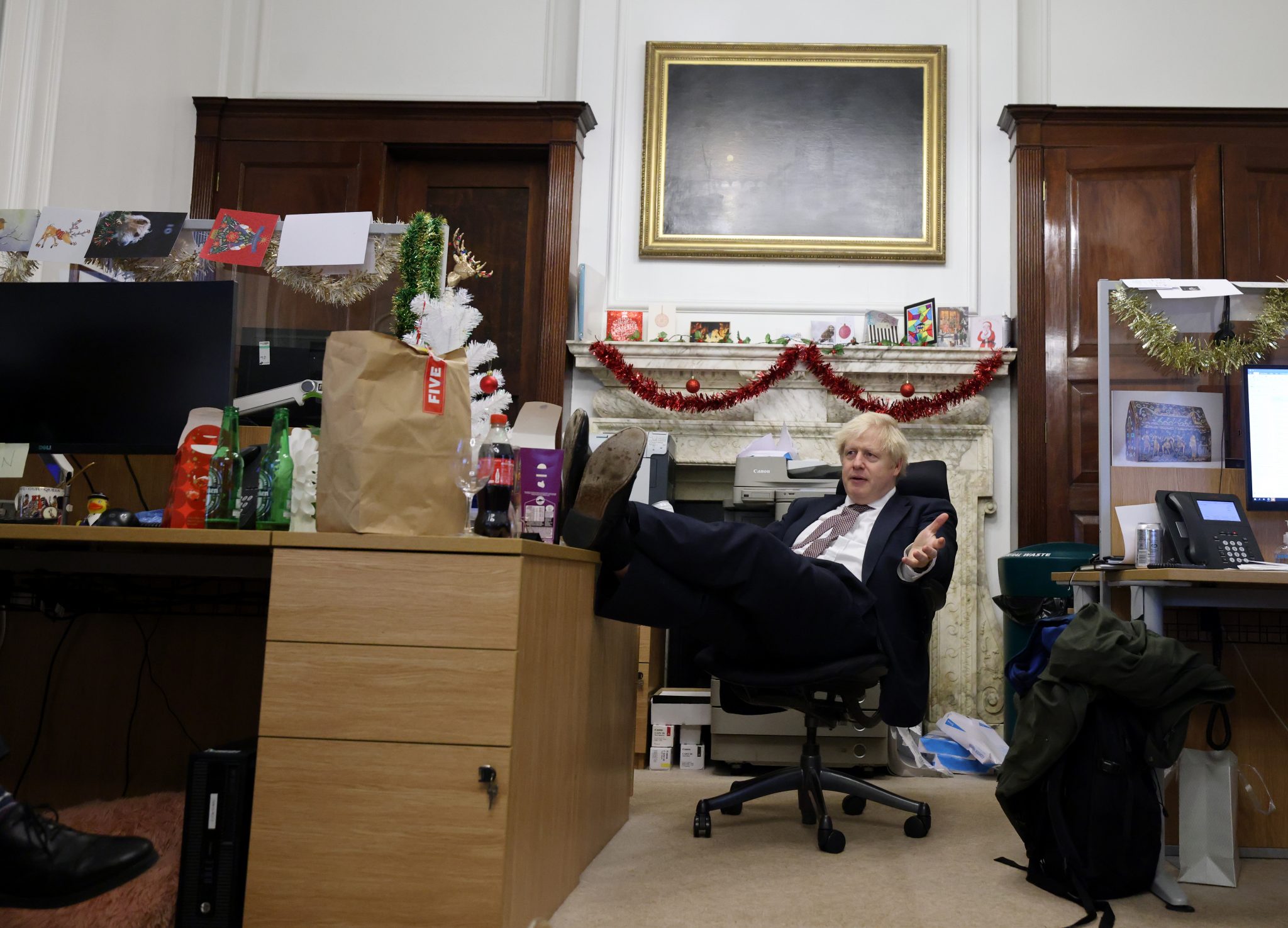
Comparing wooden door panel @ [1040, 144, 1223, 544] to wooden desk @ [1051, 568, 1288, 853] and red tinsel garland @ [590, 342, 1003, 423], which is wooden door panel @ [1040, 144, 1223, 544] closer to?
red tinsel garland @ [590, 342, 1003, 423]

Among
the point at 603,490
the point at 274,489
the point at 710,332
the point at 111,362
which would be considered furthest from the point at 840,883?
the point at 710,332

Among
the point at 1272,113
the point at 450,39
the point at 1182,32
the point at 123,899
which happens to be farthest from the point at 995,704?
the point at 450,39

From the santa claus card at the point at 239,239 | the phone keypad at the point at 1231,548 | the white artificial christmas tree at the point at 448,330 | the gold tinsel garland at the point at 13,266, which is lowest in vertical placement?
the phone keypad at the point at 1231,548

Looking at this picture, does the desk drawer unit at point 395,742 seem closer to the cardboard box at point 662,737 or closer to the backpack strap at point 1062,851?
the backpack strap at point 1062,851

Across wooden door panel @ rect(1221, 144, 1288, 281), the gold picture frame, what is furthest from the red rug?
wooden door panel @ rect(1221, 144, 1288, 281)

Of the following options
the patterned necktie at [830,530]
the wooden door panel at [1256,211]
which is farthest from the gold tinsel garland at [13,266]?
the wooden door panel at [1256,211]

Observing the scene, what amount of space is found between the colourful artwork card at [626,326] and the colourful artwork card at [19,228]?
7.72 feet

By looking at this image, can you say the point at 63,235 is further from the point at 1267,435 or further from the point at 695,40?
the point at 695,40

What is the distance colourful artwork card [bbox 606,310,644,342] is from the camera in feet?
14.9

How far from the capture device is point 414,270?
2.18 m

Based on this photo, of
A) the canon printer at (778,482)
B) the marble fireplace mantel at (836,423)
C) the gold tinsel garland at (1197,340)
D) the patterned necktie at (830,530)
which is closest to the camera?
the gold tinsel garland at (1197,340)

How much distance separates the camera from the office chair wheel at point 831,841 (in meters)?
2.45

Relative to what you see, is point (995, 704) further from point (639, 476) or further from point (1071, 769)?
point (1071, 769)

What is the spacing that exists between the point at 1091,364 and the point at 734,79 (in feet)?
6.40
